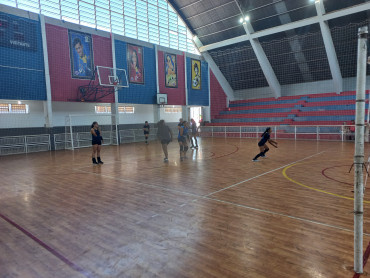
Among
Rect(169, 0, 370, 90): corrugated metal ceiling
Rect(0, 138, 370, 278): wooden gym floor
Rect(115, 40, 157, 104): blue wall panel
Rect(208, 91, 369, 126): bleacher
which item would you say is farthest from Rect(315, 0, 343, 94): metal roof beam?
Rect(0, 138, 370, 278): wooden gym floor

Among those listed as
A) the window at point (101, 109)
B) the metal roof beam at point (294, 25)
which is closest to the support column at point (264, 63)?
the metal roof beam at point (294, 25)

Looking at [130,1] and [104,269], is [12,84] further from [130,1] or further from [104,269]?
[104,269]

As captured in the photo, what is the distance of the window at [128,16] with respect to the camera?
16078 millimetres

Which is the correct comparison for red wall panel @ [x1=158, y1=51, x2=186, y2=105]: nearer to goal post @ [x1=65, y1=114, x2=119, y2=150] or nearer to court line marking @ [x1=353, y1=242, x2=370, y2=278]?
goal post @ [x1=65, y1=114, x2=119, y2=150]

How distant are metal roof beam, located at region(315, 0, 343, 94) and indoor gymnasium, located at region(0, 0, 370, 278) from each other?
0.13 meters

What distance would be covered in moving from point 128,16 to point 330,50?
15.6 m

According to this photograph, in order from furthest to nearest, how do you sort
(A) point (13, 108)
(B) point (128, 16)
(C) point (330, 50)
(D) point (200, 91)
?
1. (D) point (200, 91)
2. (B) point (128, 16)
3. (C) point (330, 50)
4. (A) point (13, 108)

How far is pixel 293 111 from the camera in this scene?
854 inches

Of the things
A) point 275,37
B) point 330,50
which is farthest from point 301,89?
point 275,37

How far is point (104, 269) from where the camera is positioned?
2.76 m

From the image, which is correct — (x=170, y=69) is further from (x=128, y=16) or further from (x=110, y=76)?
(x=110, y=76)

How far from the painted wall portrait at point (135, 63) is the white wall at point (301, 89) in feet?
39.2

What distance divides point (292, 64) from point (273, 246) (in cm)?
2254

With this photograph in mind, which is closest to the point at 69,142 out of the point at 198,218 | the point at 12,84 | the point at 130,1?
the point at 12,84
